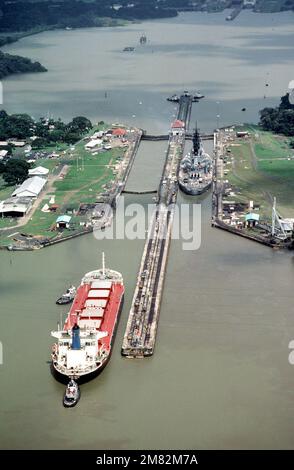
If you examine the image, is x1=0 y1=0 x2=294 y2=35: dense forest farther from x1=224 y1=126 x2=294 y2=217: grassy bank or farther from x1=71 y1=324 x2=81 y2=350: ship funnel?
x1=71 y1=324 x2=81 y2=350: ship funnel

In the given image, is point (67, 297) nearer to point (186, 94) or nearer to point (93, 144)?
point (93, 144)

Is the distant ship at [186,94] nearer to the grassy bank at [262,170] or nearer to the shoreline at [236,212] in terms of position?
the grassy bank at [262,170]

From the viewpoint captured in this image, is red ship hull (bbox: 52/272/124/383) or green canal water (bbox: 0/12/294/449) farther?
red ship hull (bbox: 52/272/124/383)

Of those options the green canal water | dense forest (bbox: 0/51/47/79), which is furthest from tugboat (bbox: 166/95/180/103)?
dense forest (bbox: 0/51/47/79)

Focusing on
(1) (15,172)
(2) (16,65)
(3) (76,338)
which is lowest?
(2) (16,65)

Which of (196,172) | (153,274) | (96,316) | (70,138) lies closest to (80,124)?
(70,138)


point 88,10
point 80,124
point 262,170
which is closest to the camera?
point 262,170
